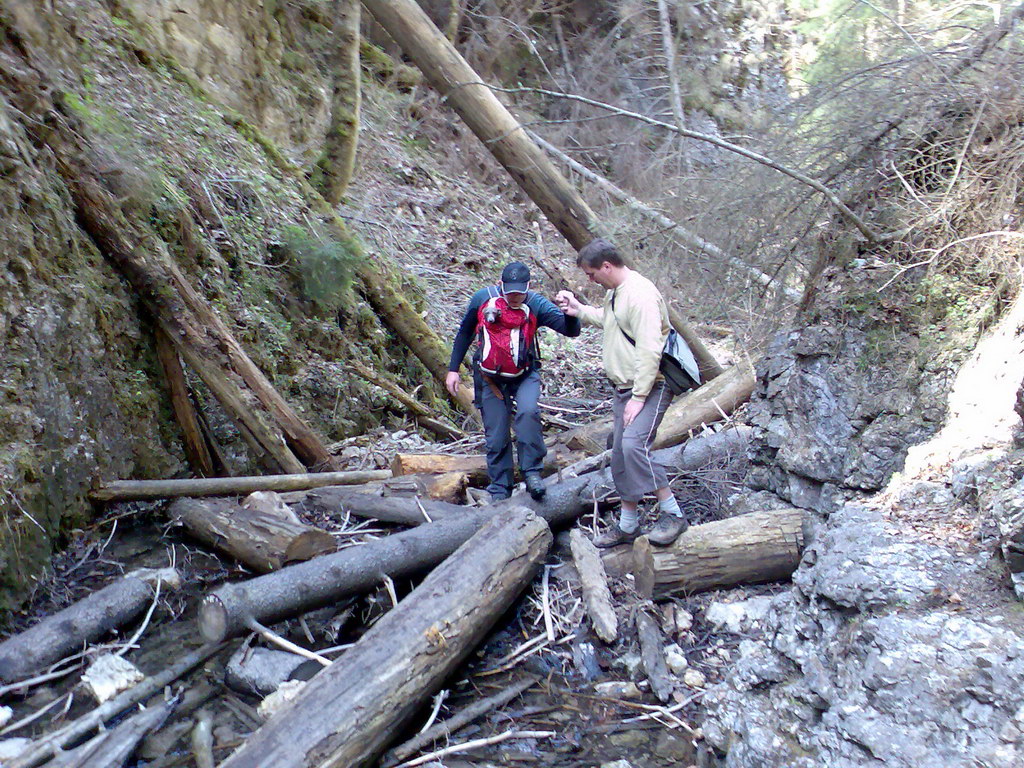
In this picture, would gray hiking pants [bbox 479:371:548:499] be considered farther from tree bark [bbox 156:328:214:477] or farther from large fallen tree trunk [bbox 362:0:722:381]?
tree bark [bbox 156:328:214:477]

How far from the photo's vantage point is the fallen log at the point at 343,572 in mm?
4602

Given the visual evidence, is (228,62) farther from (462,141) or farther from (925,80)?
(925,80)

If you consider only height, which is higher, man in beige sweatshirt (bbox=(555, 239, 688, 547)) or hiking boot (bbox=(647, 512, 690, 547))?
man in beige sweatshirt (bbox=(555, 239, 688, 547))

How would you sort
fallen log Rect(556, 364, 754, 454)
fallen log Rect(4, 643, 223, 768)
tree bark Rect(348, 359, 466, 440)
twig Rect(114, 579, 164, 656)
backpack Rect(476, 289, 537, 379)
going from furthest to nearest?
tree bark Rect(348, 359, 466, 440), fallen log Rect(556, 364, 754, 454), backpack Rect(476, 289, 537, 379), twig Rect(114, 579, 164, 656), fallen log Rect(4, 643, 223, 768)

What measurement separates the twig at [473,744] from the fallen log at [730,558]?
1.37m

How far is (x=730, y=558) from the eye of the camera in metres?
5.16

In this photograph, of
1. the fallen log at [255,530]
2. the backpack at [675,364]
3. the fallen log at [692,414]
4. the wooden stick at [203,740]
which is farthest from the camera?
the fallen log at [692,414]

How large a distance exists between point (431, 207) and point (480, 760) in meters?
10.9

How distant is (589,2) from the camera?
16.4m

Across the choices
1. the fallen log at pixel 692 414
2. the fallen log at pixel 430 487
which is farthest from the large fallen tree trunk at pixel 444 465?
the fallen log at pixel 692 414

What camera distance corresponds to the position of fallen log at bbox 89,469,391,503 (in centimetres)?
598

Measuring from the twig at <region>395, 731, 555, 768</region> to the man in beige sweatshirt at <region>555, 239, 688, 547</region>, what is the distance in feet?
5.10

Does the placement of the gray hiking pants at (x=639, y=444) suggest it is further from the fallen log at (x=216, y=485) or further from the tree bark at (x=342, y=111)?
the tree bark at (x=342, y=111)

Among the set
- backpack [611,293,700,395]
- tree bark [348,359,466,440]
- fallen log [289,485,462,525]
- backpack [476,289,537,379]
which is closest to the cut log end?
fallen log [289,485,462,525]
